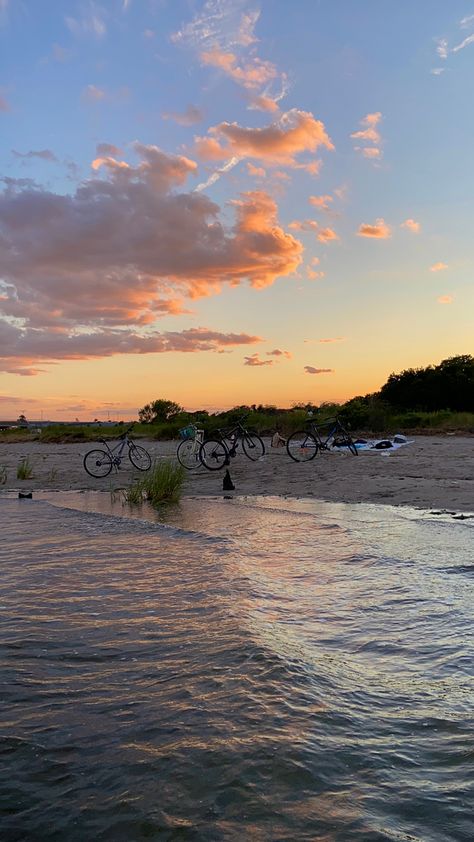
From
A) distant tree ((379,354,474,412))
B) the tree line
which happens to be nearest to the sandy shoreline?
the tree line

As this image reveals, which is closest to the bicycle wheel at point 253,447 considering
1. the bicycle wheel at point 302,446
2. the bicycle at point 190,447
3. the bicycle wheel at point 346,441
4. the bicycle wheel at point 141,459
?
the bicycle wheel at point 302,446

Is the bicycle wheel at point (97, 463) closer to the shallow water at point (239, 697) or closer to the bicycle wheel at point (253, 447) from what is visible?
the bicycle wheel at point (253, 447)

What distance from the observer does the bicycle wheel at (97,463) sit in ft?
59.1

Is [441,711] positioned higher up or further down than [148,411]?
further down

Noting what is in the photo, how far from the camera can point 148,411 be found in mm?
46906

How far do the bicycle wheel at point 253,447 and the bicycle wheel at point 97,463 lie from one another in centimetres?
421

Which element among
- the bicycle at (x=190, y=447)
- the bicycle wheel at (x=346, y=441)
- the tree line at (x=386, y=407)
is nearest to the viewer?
the bicycle at (x=190, y=447)

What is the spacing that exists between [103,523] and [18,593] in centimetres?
431

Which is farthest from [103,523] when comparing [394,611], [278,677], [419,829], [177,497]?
[419,829]

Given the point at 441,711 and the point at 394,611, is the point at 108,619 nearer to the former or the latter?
the point at 394,611

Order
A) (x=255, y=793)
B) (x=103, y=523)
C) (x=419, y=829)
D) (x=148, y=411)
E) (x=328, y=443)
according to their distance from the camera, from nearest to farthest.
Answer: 1. (x=419, y=829)
2. (x=255, y=793)
3. (x=103, y=523)
4. (x=328, y=443)
5. (x=148, y=411)

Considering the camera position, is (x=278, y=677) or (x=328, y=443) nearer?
(x=278, y=677)

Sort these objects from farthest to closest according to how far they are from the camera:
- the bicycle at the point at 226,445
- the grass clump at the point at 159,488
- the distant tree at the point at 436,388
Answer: the distant tree at the point at 436,388 → the bicycle at the point at 226,445 → the grass clump at the point at 159,488

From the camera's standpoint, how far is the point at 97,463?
18047mm
